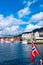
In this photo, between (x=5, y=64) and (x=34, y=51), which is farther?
(x=5, y=64)

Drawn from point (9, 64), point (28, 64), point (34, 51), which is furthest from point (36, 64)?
point (34, 51)

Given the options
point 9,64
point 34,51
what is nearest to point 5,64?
point 9,64

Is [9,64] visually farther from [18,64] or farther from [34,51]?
[34,51]

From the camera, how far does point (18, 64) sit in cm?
5781

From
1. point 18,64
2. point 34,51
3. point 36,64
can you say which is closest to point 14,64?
point 18,64

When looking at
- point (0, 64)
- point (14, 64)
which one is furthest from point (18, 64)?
point (0, 64)

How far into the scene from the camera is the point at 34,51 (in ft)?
81.8

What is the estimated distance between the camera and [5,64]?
56438mm

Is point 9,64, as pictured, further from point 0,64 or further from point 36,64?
point 36,64

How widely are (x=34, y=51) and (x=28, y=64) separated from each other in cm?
3220

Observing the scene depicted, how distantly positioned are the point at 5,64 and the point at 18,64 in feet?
11.3

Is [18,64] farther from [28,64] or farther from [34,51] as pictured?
[34,51]

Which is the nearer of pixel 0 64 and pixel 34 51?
pixel 34 51

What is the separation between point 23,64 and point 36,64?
A: 391 cm
